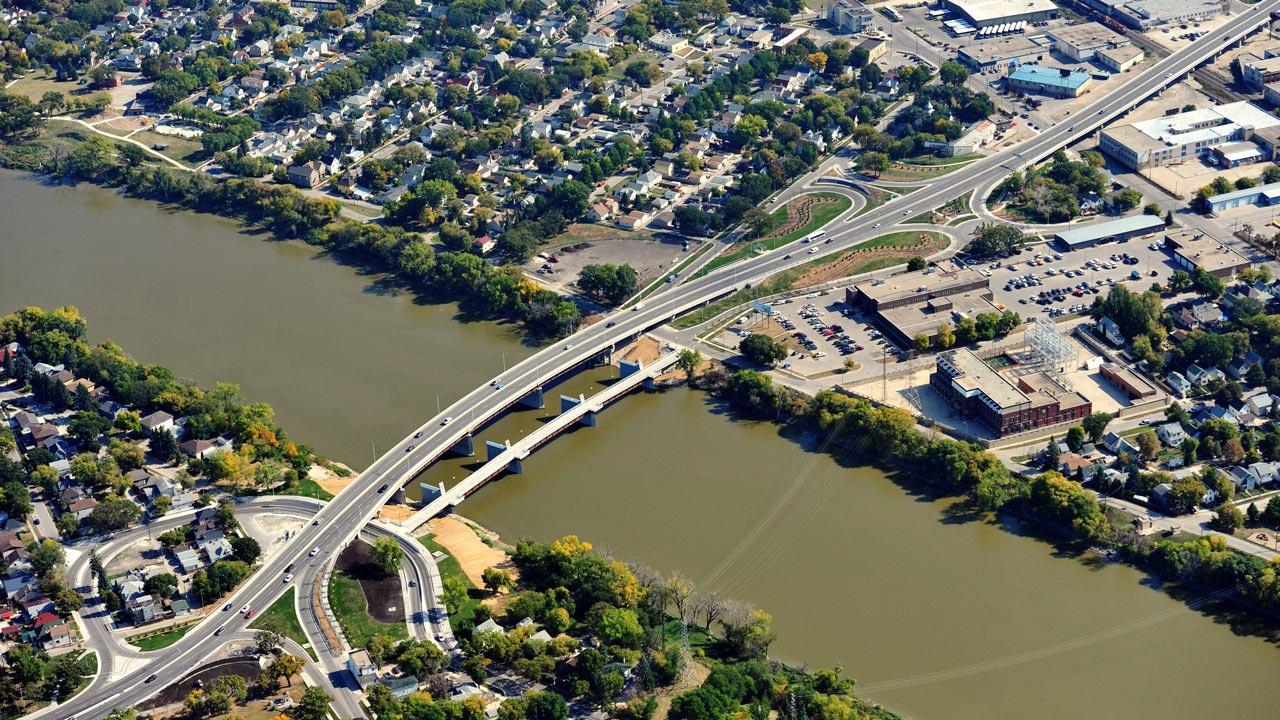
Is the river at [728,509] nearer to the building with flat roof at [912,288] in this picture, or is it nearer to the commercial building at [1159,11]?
the building with flat roof at [912,288]

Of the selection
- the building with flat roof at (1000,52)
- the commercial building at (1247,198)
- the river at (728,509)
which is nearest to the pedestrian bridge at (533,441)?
the river at (728,509)

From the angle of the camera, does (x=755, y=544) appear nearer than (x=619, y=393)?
Yes

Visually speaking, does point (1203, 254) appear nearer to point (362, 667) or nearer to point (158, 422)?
point (362, 667)

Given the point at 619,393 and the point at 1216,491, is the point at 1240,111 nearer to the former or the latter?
the point at 1216,491

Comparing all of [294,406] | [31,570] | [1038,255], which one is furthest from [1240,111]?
[31,570]

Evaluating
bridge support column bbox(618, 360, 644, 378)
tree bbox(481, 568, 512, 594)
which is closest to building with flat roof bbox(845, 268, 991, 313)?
bridge support column bbox(618, 360, 644, 378)

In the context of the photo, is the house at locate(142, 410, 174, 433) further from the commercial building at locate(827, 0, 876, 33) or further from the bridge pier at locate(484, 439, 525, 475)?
the commercial building at locate(827, 0, 876, 33)
